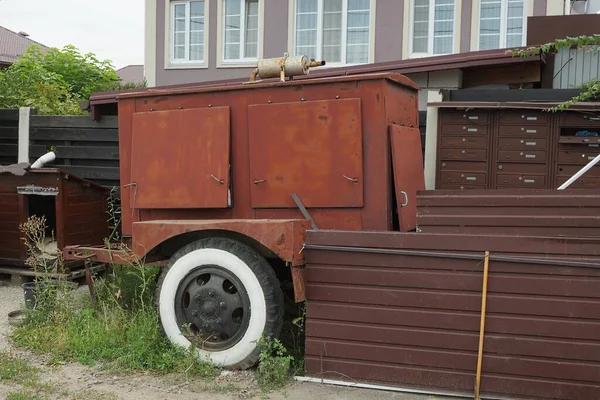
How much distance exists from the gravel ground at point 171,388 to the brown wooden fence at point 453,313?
0.14 meters

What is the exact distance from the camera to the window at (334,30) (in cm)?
1700

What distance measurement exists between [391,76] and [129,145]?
2.45 metres

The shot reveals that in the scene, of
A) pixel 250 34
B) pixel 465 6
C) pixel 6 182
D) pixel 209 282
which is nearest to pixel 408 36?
pixel 465 6

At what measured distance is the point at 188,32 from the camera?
18.6m

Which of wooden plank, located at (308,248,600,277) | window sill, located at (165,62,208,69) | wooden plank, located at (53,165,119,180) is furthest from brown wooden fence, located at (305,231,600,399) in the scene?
window sill, located at (165,62,208,69)

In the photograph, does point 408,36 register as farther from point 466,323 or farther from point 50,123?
point 466,323

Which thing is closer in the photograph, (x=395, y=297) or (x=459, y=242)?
(x=459, y=242)

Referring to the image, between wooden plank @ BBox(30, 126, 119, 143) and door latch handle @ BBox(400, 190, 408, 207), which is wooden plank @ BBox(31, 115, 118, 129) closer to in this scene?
wooden plank @ BBox(30, 126, 119, 143)

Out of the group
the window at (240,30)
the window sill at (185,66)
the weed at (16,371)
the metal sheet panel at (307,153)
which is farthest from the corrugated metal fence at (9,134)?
the window at (240,30)

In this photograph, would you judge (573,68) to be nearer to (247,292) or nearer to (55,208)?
(247,292)

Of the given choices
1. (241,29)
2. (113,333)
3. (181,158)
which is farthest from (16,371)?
(241,29)

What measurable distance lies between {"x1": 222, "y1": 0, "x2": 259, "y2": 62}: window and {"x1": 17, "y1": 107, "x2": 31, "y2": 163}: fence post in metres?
8.35

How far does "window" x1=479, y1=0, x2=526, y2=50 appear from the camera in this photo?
51.1 ft

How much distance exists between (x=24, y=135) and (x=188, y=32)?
29.3 ft
